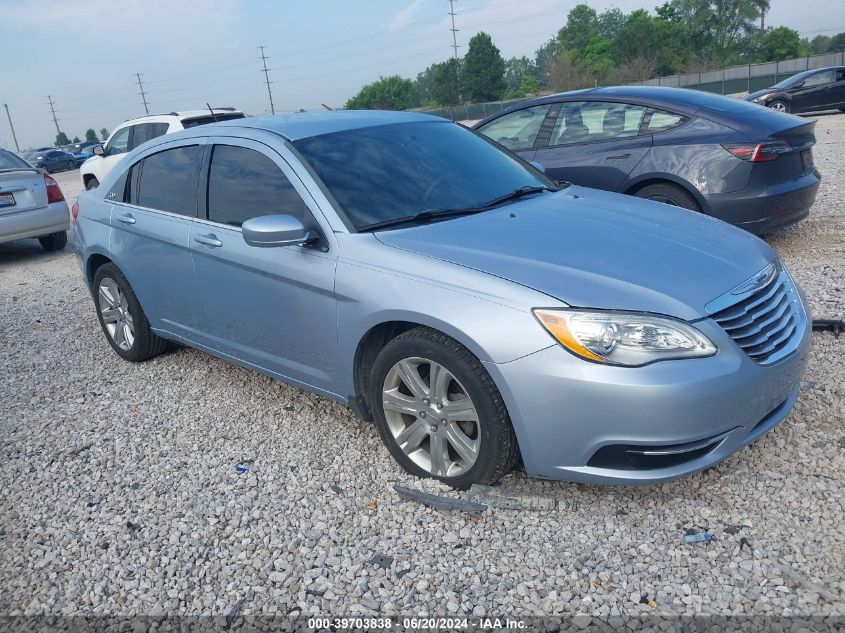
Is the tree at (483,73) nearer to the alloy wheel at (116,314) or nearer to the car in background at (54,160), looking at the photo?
the car in background at (54,160)

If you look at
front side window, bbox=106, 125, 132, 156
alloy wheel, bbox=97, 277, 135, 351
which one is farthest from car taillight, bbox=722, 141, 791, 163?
front side window, bbox=106, 125, 132, 156

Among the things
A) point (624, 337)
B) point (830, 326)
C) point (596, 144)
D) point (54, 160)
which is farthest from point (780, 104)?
point (54, 160)

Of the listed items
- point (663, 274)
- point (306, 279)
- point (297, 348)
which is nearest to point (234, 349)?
point (297, 348)

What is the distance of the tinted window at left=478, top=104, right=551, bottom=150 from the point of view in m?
7.07

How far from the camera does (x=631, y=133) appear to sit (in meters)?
6.42

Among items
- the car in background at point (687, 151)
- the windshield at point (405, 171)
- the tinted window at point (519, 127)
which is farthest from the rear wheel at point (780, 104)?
the windshield at point (405, 171)

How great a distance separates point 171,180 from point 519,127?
3.79 metres

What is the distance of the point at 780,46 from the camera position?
83.4 meters

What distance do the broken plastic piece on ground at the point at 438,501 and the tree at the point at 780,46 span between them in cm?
9271

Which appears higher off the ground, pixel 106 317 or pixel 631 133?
pixel 631 133

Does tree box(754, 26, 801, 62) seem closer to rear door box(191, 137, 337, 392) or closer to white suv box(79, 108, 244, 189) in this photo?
white suv box(79, 108, 244, 189)

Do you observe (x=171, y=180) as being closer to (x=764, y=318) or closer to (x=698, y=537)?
(x=764, y=318)

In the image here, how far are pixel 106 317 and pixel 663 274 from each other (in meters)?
4.10

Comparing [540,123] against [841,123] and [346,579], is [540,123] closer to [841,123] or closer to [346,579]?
[346,579]
